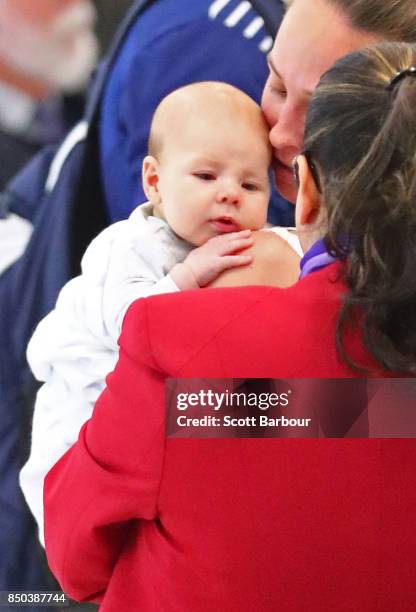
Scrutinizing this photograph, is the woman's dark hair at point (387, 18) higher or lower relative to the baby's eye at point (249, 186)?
higher

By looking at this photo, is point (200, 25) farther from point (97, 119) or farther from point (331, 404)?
point (331, 404)

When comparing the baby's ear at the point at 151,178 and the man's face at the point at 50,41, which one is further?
the man's face at the point at 50,41

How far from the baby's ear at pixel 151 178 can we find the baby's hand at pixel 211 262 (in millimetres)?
142

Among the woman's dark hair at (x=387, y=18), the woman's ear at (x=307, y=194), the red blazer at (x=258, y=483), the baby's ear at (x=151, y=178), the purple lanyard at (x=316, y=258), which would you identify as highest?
the woman's dark hair at (x=387, y=18)

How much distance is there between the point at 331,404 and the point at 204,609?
26 centimetres

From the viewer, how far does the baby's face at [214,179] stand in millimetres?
1471

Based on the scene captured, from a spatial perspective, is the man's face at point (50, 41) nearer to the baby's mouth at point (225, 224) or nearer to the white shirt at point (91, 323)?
the white shirt at point (91, 323)

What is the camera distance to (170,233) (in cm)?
153

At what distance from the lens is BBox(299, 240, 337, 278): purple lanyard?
1.07m

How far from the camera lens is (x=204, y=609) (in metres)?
1.07

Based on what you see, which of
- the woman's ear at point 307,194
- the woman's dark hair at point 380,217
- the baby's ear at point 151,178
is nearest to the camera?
the woman's dark hair at point 380,217

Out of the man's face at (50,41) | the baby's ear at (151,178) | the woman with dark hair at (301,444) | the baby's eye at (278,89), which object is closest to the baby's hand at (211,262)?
the baby's ear at (151,178)

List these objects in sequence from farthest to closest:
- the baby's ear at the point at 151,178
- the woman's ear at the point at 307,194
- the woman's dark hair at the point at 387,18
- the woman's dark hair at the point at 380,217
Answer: the baby's ear at the point at 151,178, the woman's dark hair at the point at 387,18, the woman's ear at the point at 307,194, the woman's dark hair at the point at 380,217

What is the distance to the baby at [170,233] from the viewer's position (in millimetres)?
1468
